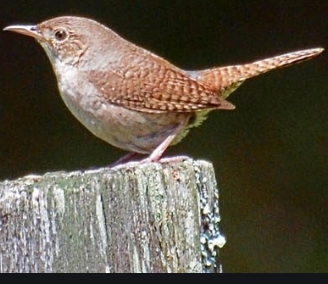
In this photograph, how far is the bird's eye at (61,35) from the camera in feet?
14.9

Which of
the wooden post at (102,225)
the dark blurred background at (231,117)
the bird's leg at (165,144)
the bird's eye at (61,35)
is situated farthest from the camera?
the dark blurred background at (231,117)

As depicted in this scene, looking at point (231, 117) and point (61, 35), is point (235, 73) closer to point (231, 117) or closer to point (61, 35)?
point (61, 35)

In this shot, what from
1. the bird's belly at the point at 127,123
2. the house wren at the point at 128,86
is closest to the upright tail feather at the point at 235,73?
the house wren at the point at 128,86

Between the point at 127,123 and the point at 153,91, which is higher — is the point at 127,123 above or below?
below

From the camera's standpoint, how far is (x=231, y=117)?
7.00 m

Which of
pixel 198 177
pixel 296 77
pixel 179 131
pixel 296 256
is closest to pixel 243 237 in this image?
pixel 296 256

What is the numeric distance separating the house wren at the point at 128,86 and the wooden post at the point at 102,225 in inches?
38.2

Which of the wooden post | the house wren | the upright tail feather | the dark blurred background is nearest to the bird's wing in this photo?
the house wren

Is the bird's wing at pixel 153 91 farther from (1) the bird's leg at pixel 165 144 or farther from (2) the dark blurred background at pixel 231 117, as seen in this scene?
(2) the dark blurred background at pixel 231 117

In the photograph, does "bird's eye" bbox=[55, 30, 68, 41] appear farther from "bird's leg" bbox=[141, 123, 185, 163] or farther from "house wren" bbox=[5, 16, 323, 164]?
"bird's leg" bbox=[141, 123, 185, 163]

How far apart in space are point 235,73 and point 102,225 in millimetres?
1749

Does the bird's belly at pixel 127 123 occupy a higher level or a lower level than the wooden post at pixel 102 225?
higher

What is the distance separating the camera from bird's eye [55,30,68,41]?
14.9ft

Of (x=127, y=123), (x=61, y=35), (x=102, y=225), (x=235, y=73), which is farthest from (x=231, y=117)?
(x=102, y=225)
